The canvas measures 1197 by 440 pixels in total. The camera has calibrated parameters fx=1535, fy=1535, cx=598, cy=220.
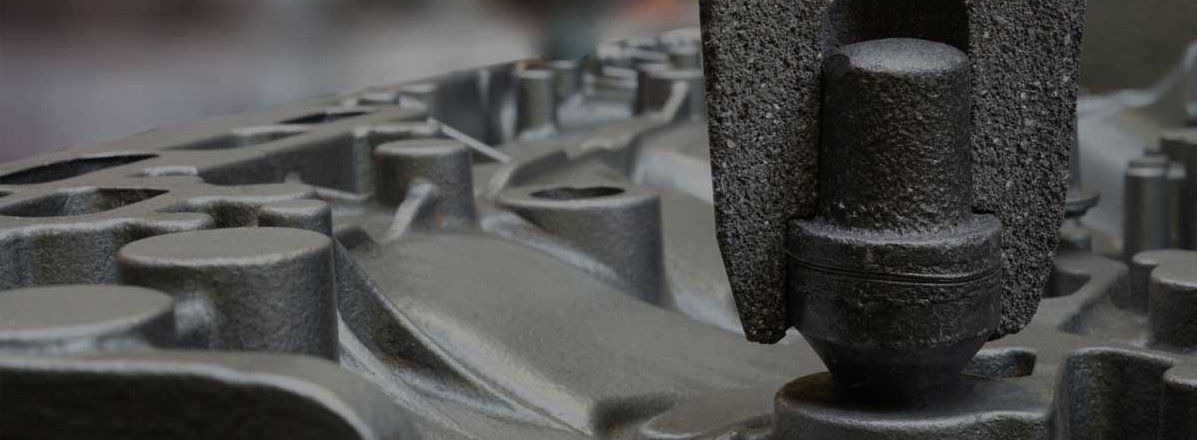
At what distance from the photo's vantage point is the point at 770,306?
62.3 inches

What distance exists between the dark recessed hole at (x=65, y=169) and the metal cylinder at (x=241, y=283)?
0.80m

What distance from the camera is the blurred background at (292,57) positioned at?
6.81ft

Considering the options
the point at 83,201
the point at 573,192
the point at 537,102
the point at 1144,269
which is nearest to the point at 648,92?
the point at 537,102

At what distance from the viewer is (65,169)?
219cm

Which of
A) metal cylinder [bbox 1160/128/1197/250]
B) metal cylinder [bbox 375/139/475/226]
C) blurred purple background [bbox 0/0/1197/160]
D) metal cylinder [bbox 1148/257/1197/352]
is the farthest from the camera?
metal cylinder [bbox 1160/128/1197/250]

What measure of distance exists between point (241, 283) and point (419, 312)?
631mm

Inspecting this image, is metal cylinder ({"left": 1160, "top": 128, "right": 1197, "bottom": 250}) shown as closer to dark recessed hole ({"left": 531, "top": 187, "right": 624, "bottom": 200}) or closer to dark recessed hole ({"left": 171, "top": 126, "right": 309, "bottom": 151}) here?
dark recessed hole ({"left": 531, "top": 187, "right": 624, "bottom": 200})

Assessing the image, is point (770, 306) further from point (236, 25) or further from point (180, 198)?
point (236, 25)

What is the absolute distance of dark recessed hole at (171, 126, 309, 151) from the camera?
2.51 metres

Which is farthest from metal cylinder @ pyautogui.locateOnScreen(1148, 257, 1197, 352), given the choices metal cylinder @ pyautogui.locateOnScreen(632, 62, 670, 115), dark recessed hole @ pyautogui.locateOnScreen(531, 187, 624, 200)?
metal cylinder @ pyautogui.locateOnScreen(632, 62, 670, 115)

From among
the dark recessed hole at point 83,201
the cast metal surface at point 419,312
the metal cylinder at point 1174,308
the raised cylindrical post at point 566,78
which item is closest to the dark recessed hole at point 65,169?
the cast metal surface at point 419,312

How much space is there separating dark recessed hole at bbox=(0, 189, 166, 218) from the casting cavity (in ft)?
2.75

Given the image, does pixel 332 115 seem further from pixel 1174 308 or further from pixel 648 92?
pixel 1174 308

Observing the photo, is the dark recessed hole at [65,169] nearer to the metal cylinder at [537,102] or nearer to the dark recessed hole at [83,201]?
the dark recessed hole at [83,201]
